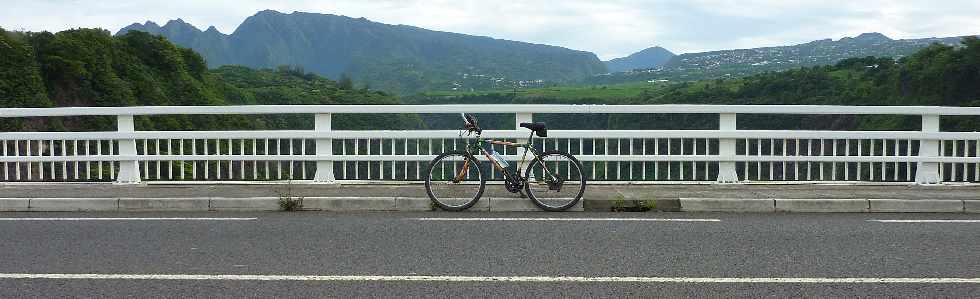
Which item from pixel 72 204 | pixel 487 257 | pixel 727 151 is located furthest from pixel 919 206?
pixel 72 204

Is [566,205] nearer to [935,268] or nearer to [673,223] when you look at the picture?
[673,223]

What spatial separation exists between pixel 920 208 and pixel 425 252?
5.90 metres

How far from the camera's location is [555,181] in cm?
1005

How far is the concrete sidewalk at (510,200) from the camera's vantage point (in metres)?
9.98

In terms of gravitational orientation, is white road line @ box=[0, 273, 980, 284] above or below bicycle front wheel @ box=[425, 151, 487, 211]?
below

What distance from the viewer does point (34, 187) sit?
38.2 feet

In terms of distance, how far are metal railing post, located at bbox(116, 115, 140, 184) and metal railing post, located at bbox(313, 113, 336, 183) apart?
7.57 feet

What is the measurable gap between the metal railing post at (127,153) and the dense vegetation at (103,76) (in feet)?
145

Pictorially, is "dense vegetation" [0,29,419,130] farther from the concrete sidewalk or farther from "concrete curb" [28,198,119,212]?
"concrete curb" [28,198,119,212]

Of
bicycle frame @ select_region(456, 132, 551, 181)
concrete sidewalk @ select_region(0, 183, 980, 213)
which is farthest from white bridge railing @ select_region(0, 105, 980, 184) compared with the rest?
concrete sidewalk @ select_region(0, 183, 980, 213)

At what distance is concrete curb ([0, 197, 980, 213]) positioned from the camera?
9945 mm

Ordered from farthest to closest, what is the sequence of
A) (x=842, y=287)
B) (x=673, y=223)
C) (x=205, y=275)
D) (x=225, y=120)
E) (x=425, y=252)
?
(x=225, y=120) < (x=673, y=223) < (x=425, y=252) < (x=205, y=275) < (x=842, y=287)

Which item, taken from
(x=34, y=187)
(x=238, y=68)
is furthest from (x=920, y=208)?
(x=238, y=68)

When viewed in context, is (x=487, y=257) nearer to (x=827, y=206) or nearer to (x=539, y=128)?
(x=539, y=128)
